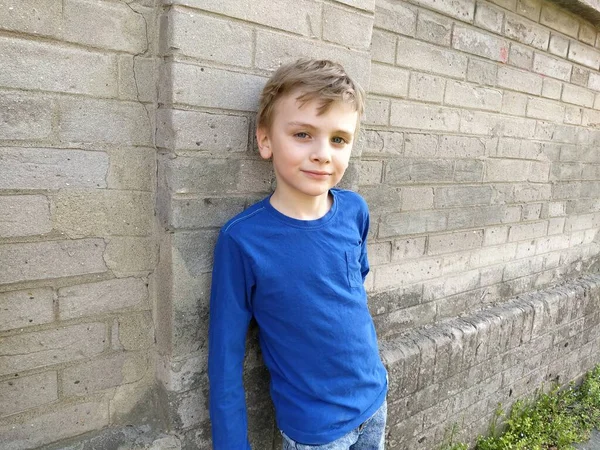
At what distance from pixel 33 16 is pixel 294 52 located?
2.77 ft

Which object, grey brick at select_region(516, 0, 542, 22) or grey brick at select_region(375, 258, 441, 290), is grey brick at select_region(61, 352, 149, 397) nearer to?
grey brick at select_region(375, 258, 441, 290)

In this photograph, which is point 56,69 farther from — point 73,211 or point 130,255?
point 130,255

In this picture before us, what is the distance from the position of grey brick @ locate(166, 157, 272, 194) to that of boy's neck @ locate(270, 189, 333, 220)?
0.38 ft

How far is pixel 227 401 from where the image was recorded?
1519 millimetres

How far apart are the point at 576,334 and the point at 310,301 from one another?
11.2 feet

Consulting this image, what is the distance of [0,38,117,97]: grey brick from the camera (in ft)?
4.22

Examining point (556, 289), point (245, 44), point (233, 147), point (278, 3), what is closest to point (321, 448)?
point (233, 147)

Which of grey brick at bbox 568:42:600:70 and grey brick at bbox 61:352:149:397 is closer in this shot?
grey brick at bbox 61:352:149:397

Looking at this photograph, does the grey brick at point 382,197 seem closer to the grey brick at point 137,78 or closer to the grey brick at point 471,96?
the grey brick at point 471,96

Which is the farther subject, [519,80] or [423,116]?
[519,80]

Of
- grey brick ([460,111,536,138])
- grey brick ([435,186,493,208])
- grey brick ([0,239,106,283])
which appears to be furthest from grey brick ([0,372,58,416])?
grey brick ([460,111,536,138])

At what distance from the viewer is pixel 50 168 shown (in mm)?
1388

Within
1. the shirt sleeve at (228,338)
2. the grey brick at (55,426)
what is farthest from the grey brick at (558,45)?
the grey brick at (55,426)

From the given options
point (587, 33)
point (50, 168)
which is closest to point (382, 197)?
point (50, 168)
